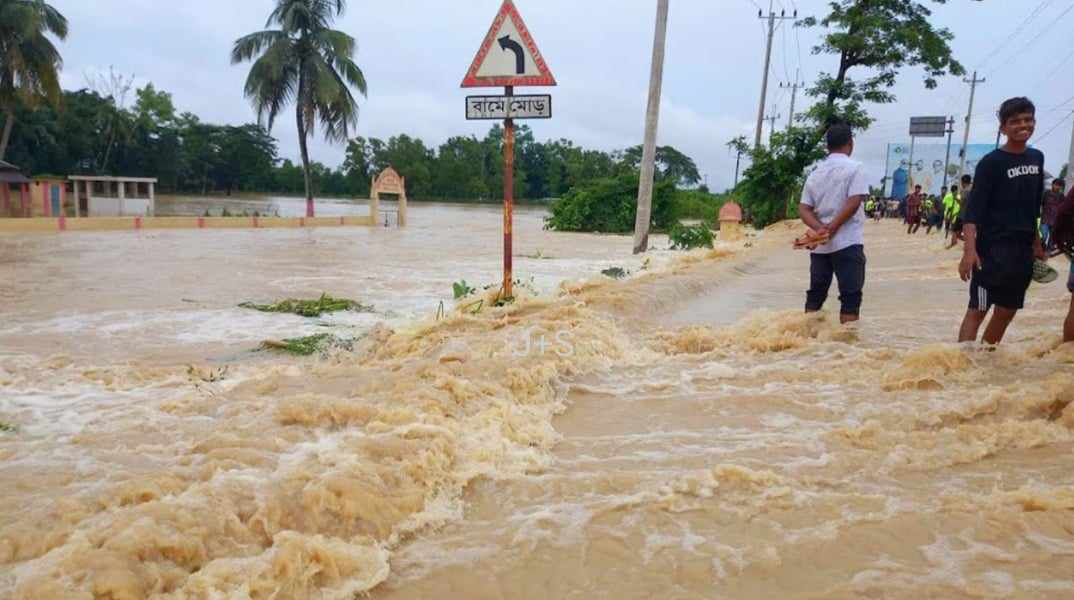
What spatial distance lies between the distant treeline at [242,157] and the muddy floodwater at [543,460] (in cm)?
2792

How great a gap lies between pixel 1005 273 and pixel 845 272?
1.07 m

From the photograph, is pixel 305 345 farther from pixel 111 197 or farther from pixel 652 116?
pixel 111 197

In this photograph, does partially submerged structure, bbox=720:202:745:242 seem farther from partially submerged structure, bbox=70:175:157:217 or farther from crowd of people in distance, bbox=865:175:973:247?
partially submerged structure, bbox=70:175:157:217

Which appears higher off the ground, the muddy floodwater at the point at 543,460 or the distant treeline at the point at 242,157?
the distant treeline at the point at 242,157

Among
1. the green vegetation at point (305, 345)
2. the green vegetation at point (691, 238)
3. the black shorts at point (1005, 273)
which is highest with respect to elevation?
the black shorts at point (1005, 273)

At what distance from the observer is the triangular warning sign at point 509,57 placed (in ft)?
22.5

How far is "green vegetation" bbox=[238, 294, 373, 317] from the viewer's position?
793 centimetres

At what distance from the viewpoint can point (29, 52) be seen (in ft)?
90.6

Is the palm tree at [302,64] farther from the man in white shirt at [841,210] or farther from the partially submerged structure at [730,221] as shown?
the man in white shirt at [841,210]

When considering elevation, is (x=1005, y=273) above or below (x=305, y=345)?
above

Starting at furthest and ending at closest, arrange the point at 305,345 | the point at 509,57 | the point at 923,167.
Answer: the point at 923,167, the point at 509,57, the point at 305,345

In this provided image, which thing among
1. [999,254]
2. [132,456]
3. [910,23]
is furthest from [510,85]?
[910,23]

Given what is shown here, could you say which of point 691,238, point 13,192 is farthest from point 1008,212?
point 13,192

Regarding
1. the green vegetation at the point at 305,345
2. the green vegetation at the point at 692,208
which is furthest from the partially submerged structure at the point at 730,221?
the green vegetation at the point at 305,345
